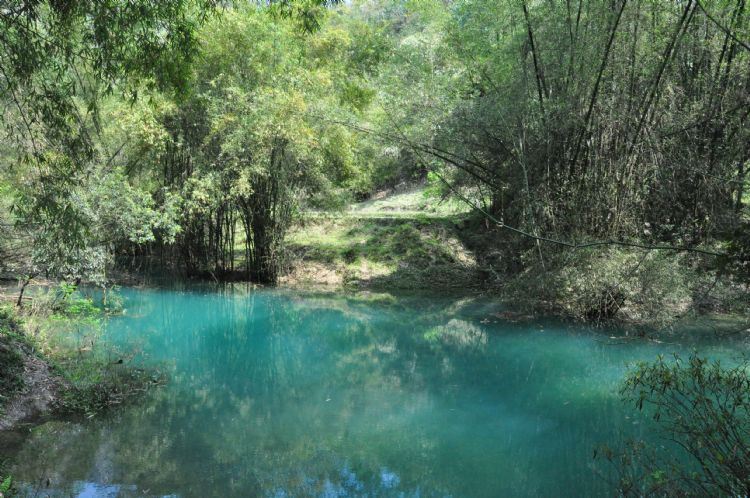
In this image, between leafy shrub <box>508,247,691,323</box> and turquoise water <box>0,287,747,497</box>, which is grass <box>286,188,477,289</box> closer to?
turquoise water <box>0,287,747,497</box>

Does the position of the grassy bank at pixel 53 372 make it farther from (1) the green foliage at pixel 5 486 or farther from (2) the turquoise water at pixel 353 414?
(1) the green foliage at pixel 5 486

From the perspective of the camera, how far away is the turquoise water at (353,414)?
478 centimetres

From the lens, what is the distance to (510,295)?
10.8 metres

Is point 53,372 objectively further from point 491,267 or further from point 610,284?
point 491,267

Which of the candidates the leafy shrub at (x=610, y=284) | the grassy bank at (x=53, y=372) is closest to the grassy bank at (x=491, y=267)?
the leafy shrub at (x=610, y=284)

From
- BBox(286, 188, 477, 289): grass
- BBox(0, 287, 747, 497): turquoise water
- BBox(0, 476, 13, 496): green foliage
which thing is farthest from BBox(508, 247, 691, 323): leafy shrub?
BBox(0, 476, 13, 496): green foliage

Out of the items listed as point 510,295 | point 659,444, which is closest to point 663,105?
point 510,295

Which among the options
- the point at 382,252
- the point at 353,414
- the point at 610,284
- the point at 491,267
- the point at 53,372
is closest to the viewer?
the point at 53,372

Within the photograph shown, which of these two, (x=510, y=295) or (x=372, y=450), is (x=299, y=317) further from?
(x=372, y=450)

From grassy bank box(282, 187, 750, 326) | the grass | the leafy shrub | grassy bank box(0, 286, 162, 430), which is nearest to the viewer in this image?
grassy bank box(0, 286, 162, 430)

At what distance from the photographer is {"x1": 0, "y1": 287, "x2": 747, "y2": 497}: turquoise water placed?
4.78m

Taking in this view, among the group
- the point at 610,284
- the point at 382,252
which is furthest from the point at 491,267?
the point at 610,284

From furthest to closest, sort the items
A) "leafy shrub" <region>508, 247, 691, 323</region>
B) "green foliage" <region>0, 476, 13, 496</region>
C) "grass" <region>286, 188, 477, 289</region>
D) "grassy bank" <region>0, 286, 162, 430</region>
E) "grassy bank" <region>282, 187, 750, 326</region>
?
1. "grass" <region>286, 188, 477, 289</region>
2. "grassy bank" <region>282, 187, 750, 326</region>
3. "leafy shrub" <region>508, 247, 691, 323</region>
4. "grassy bank" <region>0, 286, 162, 430</region>
5. "green foliage" <region>0, 476, 13, 496</region>

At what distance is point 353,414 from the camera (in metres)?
6.45
